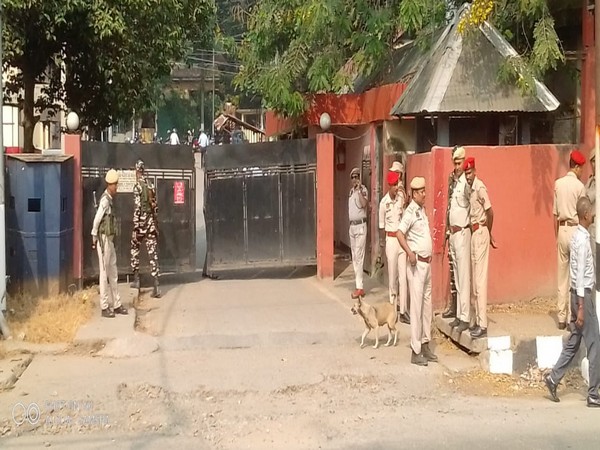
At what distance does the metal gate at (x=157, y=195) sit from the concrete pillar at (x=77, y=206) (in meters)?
0.14

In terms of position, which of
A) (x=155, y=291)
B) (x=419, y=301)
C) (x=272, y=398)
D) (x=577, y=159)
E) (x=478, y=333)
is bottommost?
(x=272, y=398)

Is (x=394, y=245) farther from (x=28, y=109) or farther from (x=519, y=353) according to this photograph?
(x=28, y=109)

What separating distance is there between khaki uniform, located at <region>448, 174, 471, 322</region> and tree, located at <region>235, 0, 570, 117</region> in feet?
8.73

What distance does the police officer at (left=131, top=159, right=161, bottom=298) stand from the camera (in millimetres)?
11695

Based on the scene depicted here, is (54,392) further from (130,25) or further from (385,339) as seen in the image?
(130,25)

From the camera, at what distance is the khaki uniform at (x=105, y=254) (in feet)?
33.9

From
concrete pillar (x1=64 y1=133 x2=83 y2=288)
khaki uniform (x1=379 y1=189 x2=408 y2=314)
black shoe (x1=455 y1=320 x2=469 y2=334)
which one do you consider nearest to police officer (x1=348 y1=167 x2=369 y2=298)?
khaki uniform (x1=379 y1=189 x2=408 y2=314)

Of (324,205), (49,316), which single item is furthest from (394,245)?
(49,316)

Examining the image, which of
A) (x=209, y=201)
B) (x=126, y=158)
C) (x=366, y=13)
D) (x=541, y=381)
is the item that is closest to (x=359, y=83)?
(x=366, y=13)

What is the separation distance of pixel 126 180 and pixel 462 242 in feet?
18.3

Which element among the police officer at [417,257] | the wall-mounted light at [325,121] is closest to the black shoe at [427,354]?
the police officer at [417,257]

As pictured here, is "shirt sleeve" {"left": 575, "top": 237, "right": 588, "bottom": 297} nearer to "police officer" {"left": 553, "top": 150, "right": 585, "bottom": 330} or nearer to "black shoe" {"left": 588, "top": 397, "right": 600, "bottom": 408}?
"black shoe" {"left": 588, "top": 397, "right": 600, "bottom": 408}

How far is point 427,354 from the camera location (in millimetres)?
8820

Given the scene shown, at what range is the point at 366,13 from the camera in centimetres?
1251
